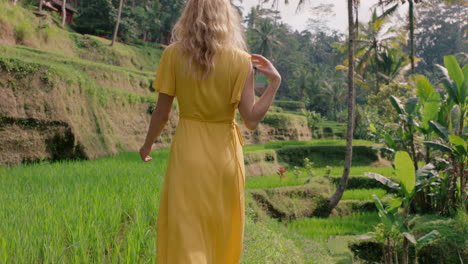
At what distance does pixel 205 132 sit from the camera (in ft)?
5.34

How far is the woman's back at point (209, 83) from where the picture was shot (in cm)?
161

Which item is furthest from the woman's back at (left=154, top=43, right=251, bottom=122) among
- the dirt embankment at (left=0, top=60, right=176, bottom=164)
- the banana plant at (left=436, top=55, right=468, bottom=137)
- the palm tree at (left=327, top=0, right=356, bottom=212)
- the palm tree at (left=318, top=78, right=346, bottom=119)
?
the palm tree at (left=318, top=78, right=346, bottom=119)

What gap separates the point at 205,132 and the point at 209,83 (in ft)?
0.67

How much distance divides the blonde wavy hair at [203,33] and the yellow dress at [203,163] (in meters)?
0.04

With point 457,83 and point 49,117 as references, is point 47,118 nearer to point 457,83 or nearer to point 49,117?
point 49,117

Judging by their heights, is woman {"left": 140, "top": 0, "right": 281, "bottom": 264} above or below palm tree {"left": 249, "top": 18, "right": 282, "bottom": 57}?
below

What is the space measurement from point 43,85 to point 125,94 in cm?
361

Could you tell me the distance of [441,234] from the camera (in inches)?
189

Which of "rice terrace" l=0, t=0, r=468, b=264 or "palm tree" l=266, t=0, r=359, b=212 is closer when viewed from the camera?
"rice terrace" l=0, t=0, r=468, b=264

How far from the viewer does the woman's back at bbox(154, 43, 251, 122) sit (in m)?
1.61

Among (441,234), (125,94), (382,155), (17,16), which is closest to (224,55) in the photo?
(441,234)

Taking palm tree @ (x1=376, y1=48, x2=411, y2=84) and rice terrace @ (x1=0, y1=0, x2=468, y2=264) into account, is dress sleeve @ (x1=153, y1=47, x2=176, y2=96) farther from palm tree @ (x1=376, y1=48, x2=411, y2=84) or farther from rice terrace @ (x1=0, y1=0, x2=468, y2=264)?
palm tree @ (x1=376, y1=48, x2=411, y2=84)

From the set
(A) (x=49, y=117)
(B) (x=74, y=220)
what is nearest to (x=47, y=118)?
(A) (x=49, y=117)

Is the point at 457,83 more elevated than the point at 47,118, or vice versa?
the point at 457,83
